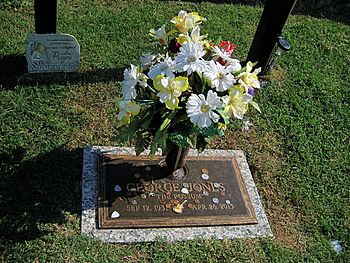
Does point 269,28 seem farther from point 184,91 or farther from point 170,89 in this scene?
point 170,89

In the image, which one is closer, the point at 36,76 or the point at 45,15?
the point at 45,15

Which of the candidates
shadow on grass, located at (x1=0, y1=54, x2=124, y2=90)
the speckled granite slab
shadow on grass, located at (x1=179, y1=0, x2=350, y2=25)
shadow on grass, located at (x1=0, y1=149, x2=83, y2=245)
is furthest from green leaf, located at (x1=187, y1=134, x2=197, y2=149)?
shadow on grass, located at (x1=179, y1=0, x2=350, y2=25)

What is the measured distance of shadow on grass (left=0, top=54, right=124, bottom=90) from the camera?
4.14 meters

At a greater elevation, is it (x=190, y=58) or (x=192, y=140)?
(x=190, y=58)

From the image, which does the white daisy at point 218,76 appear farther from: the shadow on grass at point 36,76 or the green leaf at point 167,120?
the shadow on grass at point 36,76

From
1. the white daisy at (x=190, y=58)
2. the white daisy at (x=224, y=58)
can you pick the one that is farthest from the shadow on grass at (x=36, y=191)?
the white daisy at (x=224, y=58)

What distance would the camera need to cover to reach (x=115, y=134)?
3904mm

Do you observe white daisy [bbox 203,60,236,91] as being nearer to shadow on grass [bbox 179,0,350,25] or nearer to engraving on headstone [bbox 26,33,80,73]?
engraving on headstone [bbox 26,33,80,73]

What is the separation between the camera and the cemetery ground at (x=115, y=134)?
10.6 feet

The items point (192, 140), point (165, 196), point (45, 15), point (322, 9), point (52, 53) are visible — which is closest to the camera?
point (192, 140)

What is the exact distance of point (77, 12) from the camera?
16.6 feet

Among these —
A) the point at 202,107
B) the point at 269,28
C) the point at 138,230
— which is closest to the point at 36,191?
the point at 138,230

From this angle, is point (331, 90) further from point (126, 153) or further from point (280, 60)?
point (126, 153)

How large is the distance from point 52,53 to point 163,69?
1.60m
